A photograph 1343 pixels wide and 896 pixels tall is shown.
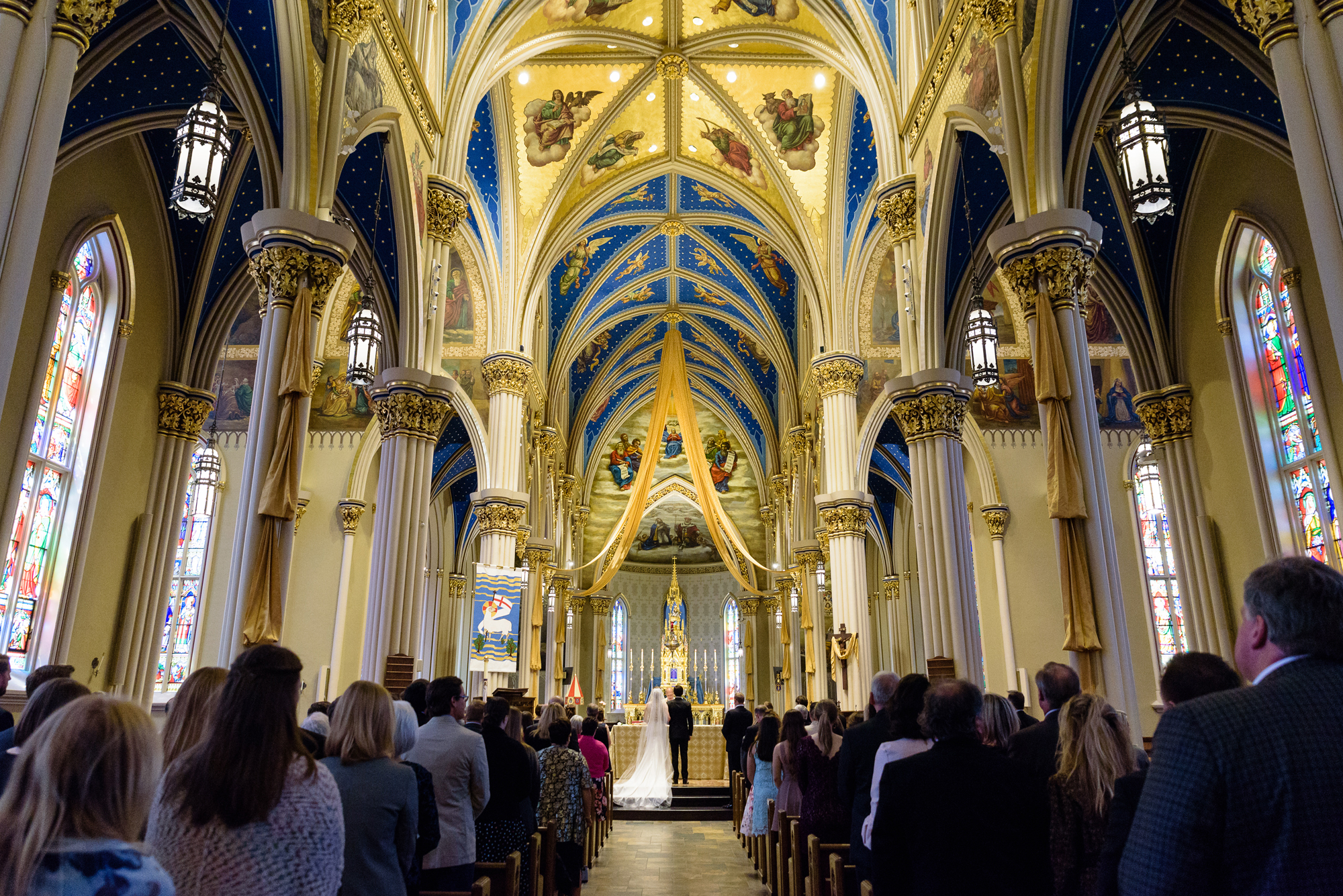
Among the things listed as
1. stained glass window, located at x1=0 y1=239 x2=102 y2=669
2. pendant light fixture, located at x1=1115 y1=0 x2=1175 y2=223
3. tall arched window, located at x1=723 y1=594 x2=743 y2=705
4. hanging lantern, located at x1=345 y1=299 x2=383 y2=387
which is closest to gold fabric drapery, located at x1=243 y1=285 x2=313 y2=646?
hanging lantern, located at x1=345 y1=299 x2=383 y2=387

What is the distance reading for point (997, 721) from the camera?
397cm

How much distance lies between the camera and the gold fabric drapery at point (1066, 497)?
22.8 ft

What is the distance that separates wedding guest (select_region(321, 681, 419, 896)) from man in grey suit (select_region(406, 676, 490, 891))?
3.44 feet

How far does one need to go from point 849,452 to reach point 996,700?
12.5 m

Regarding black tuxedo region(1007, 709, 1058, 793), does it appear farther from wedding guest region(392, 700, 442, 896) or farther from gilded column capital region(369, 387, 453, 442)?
gilded column capital region(369, 387, 453, 442)

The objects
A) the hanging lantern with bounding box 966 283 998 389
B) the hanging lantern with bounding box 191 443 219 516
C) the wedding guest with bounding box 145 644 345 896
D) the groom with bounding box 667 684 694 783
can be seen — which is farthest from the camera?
the hanging lantern with bounding box 191 443 219 516

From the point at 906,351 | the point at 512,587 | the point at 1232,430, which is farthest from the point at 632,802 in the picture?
the point at 1232,430

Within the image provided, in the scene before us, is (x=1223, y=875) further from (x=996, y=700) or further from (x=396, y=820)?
(x=996, y=700)

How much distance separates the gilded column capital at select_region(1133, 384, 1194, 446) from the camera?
1177 cm

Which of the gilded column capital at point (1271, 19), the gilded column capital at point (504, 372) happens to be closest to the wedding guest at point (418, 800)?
the gilded column capital at point (1271, 19)

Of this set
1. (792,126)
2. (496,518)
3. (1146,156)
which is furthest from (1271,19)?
(496,518)

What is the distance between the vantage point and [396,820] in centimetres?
275

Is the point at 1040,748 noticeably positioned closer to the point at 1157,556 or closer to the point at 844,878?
the point at 844,878

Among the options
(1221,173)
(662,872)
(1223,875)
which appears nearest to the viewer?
(1223,875)
